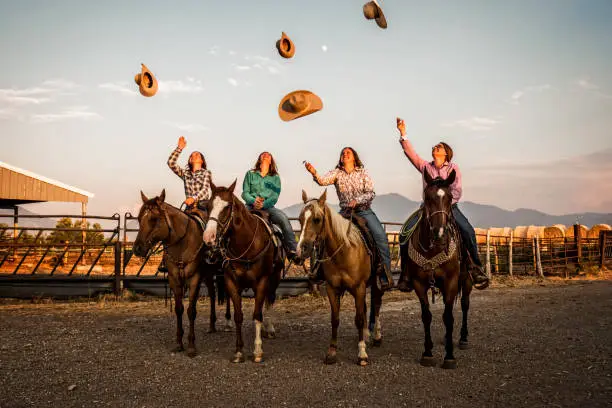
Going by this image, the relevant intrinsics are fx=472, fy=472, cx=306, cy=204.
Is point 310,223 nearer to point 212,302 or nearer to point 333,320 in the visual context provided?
point 333,320

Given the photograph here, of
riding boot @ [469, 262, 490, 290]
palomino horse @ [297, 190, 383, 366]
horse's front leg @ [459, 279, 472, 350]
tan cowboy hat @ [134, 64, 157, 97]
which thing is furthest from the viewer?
tan cowboy hat @ [134, 64, 157, 97]

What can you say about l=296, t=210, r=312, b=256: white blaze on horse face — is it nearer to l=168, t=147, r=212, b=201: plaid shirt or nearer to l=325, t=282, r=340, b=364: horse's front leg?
l=325, t=282, r=340, b=364: horse's front leg

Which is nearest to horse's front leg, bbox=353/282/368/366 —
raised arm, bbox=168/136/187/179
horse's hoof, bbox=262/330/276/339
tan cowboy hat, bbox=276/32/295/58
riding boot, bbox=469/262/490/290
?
riding boot, bbox=469/262/490/290

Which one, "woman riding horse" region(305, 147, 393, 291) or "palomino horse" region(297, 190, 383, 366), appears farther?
"woman riding horse" region(305, 147, 393, 291)

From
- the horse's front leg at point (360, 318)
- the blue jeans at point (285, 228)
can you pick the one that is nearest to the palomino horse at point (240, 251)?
the blue jeans at point (285, 228)

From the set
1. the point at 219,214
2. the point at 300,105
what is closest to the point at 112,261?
the point at 300,105

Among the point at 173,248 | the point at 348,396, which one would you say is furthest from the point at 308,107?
the point at 348,396

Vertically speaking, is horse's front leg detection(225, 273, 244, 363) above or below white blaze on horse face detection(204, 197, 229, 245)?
below

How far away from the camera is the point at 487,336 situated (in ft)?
26.8

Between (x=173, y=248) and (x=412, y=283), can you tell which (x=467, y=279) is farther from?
(x=173, y=248)

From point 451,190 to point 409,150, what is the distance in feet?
2.85

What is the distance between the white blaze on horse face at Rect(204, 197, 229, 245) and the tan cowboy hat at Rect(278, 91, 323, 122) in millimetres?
2662

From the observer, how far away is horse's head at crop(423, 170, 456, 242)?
5688 millimetres

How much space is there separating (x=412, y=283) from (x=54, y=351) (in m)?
5.55
